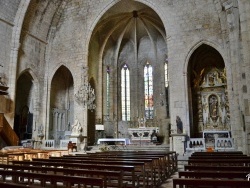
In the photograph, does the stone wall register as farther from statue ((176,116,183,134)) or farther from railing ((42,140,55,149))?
railing ((42,140,55,149))

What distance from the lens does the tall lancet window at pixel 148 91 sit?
25.3 meters

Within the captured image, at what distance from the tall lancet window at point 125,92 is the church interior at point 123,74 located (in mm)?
107

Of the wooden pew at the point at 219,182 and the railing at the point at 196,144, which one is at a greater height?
the wooden pew at the point at 219,182

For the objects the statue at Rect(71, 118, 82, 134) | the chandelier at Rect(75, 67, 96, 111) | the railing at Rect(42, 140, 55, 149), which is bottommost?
the railing at Rect(42, 140, 55, 149)

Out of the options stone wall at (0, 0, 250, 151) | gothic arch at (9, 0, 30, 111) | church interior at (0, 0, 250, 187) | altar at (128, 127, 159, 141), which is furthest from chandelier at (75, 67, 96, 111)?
→ gothic arch at (9, 0, 30, 111)

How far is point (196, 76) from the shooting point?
18594mm

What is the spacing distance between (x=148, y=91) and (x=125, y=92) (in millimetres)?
2494

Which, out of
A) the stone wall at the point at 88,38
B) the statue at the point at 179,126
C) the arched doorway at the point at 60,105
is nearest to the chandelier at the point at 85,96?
the stone wall at the point at 88,38

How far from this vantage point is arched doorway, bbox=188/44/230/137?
711 inches

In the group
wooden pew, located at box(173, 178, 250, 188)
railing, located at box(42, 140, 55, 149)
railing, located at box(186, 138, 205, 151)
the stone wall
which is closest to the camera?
wooden pew, located at box(173, 178, 250, 188)

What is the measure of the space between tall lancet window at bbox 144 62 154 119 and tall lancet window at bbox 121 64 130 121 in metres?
1.93

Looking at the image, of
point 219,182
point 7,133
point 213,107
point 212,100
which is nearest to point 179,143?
point 213,107

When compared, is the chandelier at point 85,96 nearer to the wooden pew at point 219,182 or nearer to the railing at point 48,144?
the railing at point 48,144

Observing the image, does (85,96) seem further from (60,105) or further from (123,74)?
(123,74)
